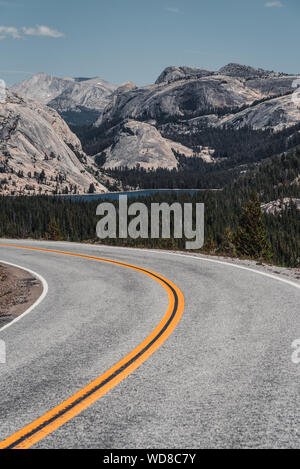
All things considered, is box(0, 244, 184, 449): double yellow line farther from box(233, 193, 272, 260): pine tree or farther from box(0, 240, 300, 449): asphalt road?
box(233, 193, 272, 260): pine tree

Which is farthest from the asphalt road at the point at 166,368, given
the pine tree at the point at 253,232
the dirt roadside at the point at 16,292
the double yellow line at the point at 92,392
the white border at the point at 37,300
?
the pine tree at the point at 253,232

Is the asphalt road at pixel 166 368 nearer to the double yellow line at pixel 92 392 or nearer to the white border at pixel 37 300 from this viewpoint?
the double yellow line at pixel 92 392

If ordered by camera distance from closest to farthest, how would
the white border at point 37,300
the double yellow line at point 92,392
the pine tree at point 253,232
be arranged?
the double yellow line at point 92,392, the white border at point 37,300, the pine tree at point 253,232

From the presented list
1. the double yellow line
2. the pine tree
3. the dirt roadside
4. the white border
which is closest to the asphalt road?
the double yellow line

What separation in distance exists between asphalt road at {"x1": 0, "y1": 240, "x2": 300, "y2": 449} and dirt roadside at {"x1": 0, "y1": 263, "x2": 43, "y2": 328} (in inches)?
25.8

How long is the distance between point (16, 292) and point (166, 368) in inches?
399

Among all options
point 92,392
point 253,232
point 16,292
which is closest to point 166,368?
point 92,392

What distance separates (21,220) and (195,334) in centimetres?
11351

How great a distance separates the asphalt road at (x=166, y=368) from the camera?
185 inches

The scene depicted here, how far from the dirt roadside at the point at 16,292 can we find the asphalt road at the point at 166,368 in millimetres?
654

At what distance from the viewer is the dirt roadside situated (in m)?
11.8

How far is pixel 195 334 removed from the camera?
8422 millimetres

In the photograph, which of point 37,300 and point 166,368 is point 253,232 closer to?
point 37,300

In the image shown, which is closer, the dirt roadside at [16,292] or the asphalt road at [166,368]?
the asphalt road at [166,368]
